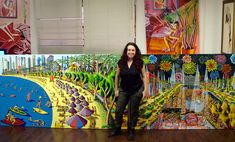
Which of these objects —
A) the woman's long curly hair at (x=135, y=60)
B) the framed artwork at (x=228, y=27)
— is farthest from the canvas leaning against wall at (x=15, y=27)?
the framed artwork at (x=228, y=27)

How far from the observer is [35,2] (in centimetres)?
534

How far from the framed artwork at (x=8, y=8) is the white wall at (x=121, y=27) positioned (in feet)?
1.02

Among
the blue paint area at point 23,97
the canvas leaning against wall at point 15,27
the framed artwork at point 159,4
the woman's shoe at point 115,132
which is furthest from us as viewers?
the canvas leaning against wall at point 15,27

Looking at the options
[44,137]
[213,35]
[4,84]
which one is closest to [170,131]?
[44,137]

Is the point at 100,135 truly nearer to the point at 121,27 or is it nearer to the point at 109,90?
the point at 109,90

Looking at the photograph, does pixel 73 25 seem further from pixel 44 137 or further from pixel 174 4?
pixel 44 137

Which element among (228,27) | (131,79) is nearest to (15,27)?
(131,79)

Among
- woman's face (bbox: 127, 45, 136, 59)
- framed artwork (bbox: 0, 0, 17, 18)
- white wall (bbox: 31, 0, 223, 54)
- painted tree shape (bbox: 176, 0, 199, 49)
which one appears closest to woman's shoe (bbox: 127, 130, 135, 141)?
woman's face (bbox: 127, 45, 136, 59)

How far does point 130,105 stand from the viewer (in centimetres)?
374

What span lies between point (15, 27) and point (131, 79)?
2.71m

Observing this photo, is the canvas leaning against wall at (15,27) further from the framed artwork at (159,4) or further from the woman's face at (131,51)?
the woman's face at (131,51)

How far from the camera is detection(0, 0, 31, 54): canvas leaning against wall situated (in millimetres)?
5211

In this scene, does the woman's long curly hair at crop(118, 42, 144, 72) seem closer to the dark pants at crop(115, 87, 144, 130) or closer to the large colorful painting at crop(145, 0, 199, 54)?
the dark pants at crop(115, 87, 144, 130)

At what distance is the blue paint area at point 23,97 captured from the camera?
13.5 feet
